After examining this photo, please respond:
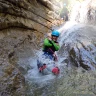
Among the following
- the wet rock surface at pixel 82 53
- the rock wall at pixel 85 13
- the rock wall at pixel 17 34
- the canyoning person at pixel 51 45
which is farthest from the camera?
the rock wall at pixel 85 13

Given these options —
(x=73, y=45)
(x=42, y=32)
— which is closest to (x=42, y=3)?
(x=42, y=32)

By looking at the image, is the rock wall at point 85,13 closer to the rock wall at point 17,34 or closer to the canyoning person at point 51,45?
the rock wall at point 17,34

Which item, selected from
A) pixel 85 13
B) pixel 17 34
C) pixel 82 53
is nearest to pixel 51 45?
pixel 82 53

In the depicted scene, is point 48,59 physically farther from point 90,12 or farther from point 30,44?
point 90,12

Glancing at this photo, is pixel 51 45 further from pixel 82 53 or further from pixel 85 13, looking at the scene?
pixel 85 13

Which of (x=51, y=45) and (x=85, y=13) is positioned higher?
(x=85, y=13)

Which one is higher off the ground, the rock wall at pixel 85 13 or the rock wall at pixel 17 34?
the rock wall at pixel 85 13

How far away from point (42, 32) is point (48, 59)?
476cm

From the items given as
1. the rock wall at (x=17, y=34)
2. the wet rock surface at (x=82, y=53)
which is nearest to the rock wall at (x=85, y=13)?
the rock wall at (x=17, y=34)

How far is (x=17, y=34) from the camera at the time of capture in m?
8.84

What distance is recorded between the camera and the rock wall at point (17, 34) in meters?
4.63

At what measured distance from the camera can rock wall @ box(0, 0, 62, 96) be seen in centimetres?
463

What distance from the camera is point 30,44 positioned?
941cm

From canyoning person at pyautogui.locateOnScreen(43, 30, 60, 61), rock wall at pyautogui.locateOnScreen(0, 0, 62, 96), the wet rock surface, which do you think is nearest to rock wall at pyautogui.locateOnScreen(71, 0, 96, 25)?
rock wall at pyautogui.locateOnScreen(0, 0, 62, 96)
